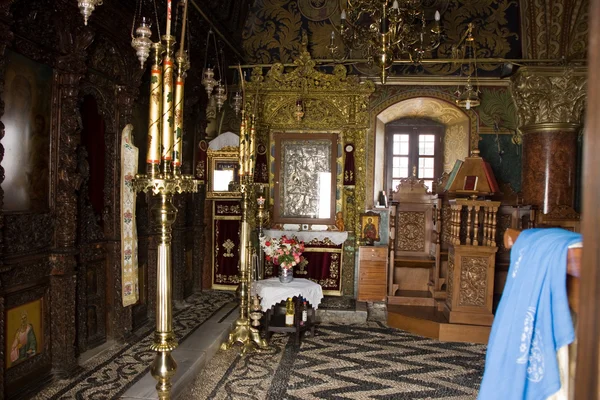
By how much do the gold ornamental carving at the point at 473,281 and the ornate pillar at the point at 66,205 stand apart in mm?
4427

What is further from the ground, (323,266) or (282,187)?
(282,187)

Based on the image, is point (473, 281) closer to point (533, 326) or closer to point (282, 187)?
point (282, 187)

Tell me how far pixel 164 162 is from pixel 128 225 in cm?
289

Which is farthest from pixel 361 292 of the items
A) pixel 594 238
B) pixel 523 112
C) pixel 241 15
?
pixel 594 238

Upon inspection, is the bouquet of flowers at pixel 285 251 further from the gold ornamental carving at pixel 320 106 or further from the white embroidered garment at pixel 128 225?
the gold ornamental carving at pixel 320 106

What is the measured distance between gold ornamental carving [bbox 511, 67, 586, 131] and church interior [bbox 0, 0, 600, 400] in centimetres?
3

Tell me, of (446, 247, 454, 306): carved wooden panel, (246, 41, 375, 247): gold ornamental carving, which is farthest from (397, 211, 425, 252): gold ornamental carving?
(446, 247, 454, 306): carved wooden panel

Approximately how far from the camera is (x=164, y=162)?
2.62 m

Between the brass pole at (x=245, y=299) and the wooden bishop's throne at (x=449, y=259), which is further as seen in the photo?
the wooden bishop's throne at (x=449, y=259)

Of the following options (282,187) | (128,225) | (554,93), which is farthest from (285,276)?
(554,93)

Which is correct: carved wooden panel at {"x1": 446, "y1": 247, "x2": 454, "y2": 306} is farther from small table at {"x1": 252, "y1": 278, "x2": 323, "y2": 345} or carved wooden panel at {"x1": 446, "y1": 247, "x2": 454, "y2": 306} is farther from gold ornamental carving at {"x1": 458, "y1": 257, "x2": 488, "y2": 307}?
small table at {"x1": 252, "y1": 278, "x2": 323, "y2": 345}

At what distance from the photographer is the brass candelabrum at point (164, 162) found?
8.45 ft

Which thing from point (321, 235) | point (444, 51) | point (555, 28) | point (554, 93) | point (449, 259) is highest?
point (555, 28)

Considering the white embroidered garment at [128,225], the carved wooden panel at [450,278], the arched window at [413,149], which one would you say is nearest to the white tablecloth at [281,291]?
the white embroidered garment at [128,225]
